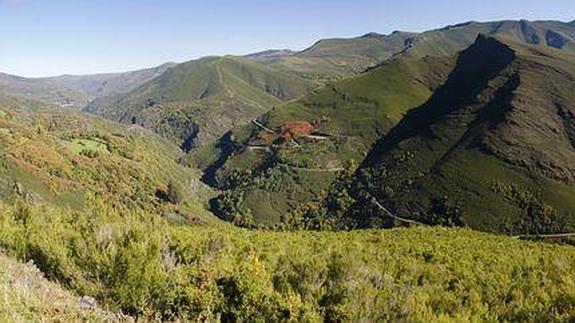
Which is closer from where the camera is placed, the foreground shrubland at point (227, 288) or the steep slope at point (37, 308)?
the steep slope at point (37, 308)

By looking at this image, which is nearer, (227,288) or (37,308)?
(37,308)

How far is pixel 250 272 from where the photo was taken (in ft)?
91.7

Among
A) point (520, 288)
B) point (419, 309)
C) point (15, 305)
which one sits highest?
point (15, 305)

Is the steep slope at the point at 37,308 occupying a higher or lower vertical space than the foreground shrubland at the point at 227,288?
higher

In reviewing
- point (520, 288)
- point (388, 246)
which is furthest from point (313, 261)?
point (388, 246)

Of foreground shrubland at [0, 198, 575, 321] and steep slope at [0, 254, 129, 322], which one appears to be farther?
foreground shrubland at [0, 198, 575, 321]

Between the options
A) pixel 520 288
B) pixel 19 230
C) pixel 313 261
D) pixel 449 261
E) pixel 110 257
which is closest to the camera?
pixel 110 257

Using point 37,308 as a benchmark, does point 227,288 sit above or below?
below

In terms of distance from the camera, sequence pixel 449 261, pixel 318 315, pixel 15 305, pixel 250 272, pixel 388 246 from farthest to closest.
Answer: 1. pixel 388 246
2. pixel 449 261
3. pixel 250 272
4. pixel 318 315
5. pixel 15 305

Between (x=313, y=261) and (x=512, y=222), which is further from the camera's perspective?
(x=512, y=222)

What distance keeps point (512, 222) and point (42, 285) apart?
190 metres

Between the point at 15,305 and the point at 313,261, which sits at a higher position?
the point at 15,305

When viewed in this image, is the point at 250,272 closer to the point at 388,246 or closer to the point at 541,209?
the point at 388,246

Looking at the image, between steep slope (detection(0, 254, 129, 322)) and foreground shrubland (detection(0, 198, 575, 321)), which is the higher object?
steep slope (detection(0, 254, 129, 322))
